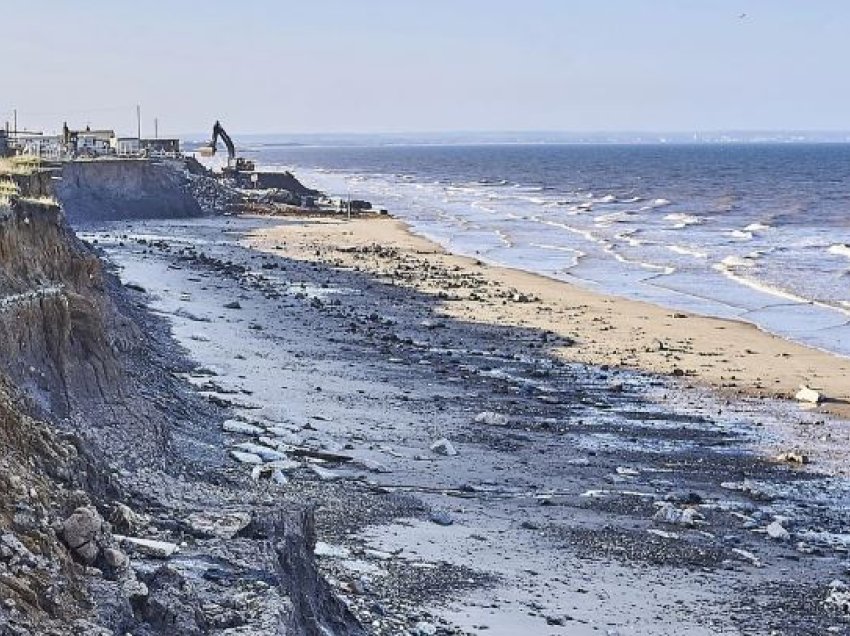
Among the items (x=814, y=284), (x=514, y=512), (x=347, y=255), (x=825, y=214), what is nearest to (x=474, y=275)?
(x=347, y=255)

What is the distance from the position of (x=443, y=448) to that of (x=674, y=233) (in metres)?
51.1

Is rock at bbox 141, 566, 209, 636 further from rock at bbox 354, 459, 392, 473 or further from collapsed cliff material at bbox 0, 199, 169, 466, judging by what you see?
rock at bbox 354, 459, 392, 473

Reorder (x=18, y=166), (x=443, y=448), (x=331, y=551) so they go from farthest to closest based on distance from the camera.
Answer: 1. (x=18, y=166)
2. (x=443, y=448)
3. (x=331, y=551)

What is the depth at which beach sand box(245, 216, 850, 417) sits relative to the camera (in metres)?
28.4

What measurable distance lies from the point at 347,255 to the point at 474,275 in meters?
6.61

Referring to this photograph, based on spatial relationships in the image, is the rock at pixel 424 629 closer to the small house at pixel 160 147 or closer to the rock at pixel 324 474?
the rock at pixel 324 474

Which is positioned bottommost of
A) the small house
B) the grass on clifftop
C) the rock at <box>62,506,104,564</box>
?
the rock at <box>62,506,104,564</box>

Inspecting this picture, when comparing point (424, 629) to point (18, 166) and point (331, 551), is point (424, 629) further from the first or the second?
point (18, 166)

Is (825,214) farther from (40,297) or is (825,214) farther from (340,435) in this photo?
(40,297)

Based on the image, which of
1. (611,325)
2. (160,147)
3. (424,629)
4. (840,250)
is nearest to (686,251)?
(840,250)

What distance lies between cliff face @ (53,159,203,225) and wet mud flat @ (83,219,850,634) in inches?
1164

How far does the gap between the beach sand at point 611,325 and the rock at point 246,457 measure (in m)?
12.5

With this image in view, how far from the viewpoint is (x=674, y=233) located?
225ft

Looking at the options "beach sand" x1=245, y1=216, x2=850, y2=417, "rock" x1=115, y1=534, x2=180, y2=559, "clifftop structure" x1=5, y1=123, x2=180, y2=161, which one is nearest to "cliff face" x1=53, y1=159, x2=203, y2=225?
"clifftop structure" x1=5, y1=123, x2=180, y2=161
